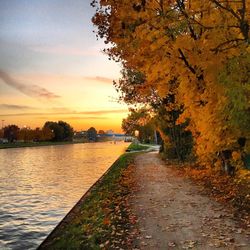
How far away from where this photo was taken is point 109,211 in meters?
15.7

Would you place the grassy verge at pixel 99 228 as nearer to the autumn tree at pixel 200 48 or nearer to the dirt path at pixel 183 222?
the dirt path at pixel 183 222

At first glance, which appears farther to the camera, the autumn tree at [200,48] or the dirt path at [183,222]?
the autumn tree at [200,48]

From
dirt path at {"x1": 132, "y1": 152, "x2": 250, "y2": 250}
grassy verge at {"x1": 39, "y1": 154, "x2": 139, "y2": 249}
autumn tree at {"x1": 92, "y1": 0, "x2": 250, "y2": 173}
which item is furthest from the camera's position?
autumn tree at {"x1": 92, "y1": 0, "x2": 250, "y2": 173}

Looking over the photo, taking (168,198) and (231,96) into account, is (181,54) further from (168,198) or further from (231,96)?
(168,198)

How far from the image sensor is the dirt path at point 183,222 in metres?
10.5

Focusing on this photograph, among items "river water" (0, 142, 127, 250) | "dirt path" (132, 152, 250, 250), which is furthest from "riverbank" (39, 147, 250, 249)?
"river water" (0, 142, 127, 250)

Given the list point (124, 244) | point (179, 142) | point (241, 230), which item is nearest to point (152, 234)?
point (124, 244)

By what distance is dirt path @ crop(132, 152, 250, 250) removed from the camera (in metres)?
10.5

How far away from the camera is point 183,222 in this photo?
1266 centimetres

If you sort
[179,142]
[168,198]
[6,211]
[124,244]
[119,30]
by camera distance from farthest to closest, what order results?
[179,142] < [6,211] < [168,198] < [119,30] < [124,244]

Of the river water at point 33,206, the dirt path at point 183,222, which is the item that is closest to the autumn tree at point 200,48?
the dirt path at point 183,222

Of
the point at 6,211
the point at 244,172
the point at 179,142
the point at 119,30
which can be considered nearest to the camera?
the point at 119,30

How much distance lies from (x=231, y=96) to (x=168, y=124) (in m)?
25.2

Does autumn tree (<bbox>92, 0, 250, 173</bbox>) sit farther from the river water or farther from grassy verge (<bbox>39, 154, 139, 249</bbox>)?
the river water
